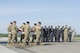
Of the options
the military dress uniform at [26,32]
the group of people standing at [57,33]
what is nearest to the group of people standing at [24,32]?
the military dress uniform at [26,32]

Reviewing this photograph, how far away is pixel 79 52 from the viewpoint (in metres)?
19.3

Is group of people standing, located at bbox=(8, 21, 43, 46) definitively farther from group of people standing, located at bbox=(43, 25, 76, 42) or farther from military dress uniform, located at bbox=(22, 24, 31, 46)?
group of people standing, located at bbox=(43, 25, 76, 42)

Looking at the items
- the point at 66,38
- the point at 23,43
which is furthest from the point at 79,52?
the point at 66,38

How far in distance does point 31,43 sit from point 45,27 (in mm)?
9057

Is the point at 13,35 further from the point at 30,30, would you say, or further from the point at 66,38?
the point at 66,38

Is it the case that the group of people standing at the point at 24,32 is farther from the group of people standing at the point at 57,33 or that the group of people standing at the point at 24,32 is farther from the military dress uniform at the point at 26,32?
the group of people standing at the point at 57,33

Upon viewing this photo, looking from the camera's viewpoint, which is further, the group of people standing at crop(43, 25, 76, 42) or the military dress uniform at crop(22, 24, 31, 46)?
the group of people standing at crop(43, 25, 76, 42)

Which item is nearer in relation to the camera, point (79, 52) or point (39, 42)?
point (79, 52)

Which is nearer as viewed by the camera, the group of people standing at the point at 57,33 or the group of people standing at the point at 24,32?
the group of people standing at the point at 24,32

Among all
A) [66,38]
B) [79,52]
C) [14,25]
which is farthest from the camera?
[66,38]

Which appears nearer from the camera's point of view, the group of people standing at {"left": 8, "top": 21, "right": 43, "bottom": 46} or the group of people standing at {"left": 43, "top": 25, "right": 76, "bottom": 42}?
the group of people standing at {"left": 8, "top": 21, "right": 43, "bottom": 46}

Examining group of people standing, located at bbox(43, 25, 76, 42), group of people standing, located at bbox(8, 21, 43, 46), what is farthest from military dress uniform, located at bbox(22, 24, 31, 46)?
group of people standing, located at bbox(43, 25, 76, 42)

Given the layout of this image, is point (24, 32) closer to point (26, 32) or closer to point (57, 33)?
point (26, 32)

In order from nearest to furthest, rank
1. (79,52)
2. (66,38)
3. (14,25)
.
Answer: (79,52) < (14,25) < (66,38)
